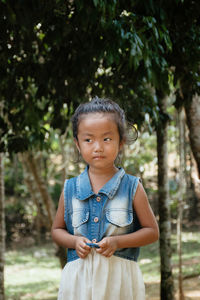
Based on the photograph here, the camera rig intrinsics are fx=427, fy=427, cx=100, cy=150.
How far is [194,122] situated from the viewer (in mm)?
3566

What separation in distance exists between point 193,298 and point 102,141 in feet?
14.4

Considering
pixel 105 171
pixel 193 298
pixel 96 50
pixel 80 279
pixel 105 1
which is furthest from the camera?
pixel 193 298

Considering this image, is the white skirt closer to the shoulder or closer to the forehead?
the shoulder

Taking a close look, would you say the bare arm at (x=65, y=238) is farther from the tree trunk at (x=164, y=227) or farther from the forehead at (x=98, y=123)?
the tree trunk at (x=164, y=227)

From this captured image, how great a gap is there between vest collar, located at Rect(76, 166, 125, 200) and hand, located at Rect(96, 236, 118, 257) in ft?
0.60

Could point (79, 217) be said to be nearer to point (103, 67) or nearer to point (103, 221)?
point (103, 221)

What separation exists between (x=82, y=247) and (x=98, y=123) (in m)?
0.49

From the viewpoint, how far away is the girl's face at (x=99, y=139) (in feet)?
5.64

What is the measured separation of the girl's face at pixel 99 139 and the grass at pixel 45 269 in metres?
4.92

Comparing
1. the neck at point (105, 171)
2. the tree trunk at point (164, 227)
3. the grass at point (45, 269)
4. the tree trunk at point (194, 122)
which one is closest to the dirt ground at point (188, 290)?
the grass at point (45, 269)

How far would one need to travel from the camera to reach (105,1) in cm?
207

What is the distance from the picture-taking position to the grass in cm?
744

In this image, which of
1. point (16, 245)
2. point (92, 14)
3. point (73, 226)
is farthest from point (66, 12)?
point (16, 245)

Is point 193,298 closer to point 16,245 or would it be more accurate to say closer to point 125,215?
point 125,215
